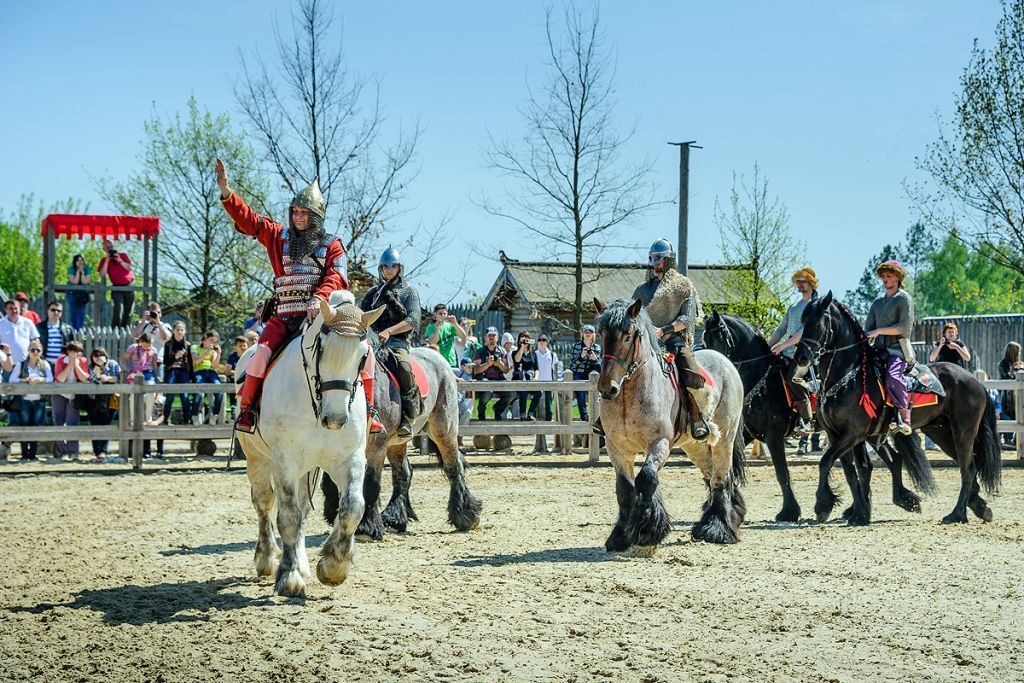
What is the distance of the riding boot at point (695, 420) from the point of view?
9.38 meters

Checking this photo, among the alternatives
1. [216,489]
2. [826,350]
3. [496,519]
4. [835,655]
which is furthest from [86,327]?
[835,655]

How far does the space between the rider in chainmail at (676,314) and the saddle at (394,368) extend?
5.55 feet

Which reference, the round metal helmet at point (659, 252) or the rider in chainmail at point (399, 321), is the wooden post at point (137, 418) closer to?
the rider in chainmail at point (399, 321)

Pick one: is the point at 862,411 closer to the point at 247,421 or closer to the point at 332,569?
the point at 332,569

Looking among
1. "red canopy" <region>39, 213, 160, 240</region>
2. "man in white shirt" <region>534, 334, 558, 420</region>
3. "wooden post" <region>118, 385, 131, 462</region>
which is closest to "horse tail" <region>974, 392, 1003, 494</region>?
"man in white shirt" <region>534, 334, 558, 420</region>

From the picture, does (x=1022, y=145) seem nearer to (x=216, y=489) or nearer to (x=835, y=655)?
(x=216, y=489)

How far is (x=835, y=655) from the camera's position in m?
5.68

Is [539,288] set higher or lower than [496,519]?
higher

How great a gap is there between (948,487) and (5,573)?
11.3 metres

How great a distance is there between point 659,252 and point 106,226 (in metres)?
19.0

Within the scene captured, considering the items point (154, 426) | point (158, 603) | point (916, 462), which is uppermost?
point (154, 426)

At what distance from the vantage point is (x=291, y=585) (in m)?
6.95

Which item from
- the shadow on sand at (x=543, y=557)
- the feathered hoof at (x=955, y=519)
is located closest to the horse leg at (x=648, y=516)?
the shadow on sand at (x=543, y=557)

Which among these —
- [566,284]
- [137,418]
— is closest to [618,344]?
[137,418]
